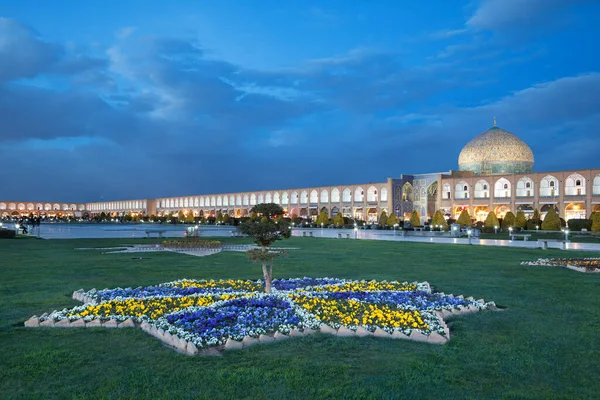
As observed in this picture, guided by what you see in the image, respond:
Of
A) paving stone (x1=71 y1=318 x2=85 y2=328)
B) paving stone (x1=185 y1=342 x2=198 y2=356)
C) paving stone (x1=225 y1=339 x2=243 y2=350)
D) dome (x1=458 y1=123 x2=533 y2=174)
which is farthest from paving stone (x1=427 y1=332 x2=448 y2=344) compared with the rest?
dome (x1=458 y1=123 x2=533 y2=174)

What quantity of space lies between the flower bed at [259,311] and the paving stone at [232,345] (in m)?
0.02

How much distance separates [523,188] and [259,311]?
158ft

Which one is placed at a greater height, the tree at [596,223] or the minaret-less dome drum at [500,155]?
the minaret-less dome drum at [500,155]

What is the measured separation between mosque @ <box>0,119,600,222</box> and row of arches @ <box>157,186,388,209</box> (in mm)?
123

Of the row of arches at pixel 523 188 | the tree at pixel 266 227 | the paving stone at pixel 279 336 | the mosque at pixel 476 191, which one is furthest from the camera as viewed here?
the mosque at pixel 476 191

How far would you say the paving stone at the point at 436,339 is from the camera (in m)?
5.69

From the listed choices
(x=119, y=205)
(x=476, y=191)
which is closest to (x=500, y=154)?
(x=476, y=191)

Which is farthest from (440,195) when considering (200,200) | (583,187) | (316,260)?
(200,200)

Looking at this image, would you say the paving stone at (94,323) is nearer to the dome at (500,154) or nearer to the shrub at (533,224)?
the shrub at (533,224)

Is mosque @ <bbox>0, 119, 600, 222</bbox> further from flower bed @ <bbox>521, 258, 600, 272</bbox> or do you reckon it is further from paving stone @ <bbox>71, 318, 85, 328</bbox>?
paving stone @ <bbox>71, 318, 85, 328</bbox>

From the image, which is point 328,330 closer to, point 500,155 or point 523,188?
point 523,188

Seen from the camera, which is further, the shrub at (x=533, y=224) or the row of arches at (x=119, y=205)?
the row of arches at (x=119, y=205)

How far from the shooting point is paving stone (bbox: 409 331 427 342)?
5.77m

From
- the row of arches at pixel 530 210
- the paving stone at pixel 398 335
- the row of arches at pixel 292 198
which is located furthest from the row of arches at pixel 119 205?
the paving stone at pixel 398 335
